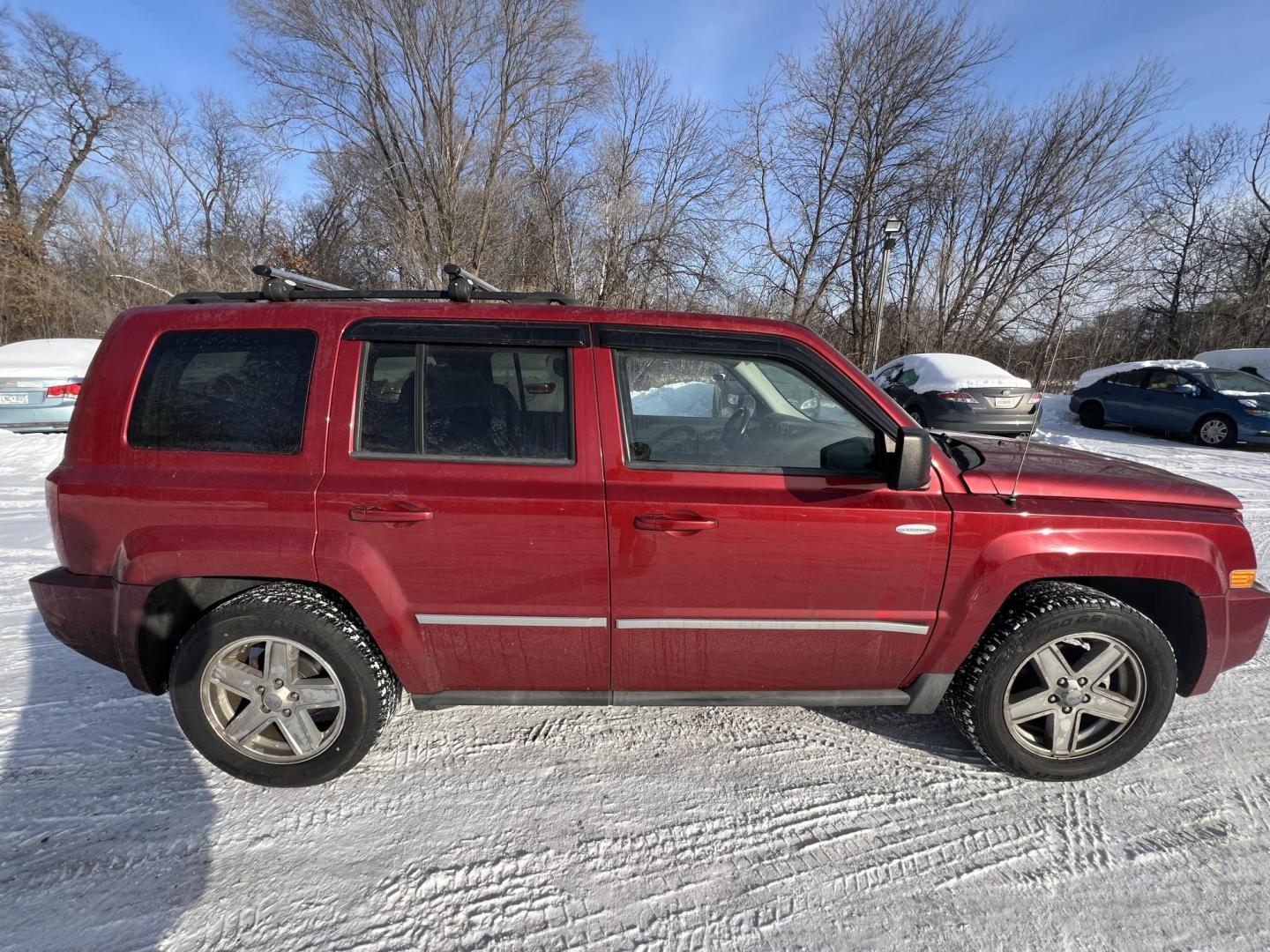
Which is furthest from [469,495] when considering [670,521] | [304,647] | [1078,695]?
[1078,695]

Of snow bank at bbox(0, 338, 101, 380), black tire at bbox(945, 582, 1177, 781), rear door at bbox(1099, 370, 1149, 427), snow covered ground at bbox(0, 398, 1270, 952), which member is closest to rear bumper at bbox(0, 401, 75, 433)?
snow bank at bbox(0, 338, 101, 380)

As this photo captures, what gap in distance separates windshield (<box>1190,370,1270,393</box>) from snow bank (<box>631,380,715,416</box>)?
12.5m

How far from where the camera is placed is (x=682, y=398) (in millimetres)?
2471

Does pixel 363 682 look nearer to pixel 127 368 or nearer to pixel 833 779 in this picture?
pixel 127 368

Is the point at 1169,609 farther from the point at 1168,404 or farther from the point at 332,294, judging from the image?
the point at 1168,404

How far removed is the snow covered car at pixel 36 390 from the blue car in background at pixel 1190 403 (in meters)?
17.7

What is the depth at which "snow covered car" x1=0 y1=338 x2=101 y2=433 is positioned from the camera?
8.01 metres

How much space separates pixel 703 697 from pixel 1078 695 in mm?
1496

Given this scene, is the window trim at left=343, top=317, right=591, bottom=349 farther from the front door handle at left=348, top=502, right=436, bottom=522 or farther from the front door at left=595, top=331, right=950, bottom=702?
the front door handle at left=348, top=502, right=436, bottom=522

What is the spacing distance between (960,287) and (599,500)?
2336cm

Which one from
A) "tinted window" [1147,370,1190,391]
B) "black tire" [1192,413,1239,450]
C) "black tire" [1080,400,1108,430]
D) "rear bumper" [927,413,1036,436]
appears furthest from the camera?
"black tire" [1080,400,1108,430]

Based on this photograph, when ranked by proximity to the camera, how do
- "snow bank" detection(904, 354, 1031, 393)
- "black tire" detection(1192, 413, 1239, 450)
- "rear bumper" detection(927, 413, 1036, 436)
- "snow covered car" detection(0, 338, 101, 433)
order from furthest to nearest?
"black tire" detection(1192, 413, 1239, 450), "snow bank" detection(904, 354, 1031, 393), "rear bumper" detection(927, 413, 1036, 436), "snow covered car" detection(0, 338, 101, 433)

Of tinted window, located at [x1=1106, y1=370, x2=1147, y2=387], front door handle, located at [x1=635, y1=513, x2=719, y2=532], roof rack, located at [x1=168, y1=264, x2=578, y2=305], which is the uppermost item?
tinted window, located at [x1=1106, y1=370, x2=1147, y2=387]

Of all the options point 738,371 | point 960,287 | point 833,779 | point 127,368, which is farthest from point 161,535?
point 960,287
